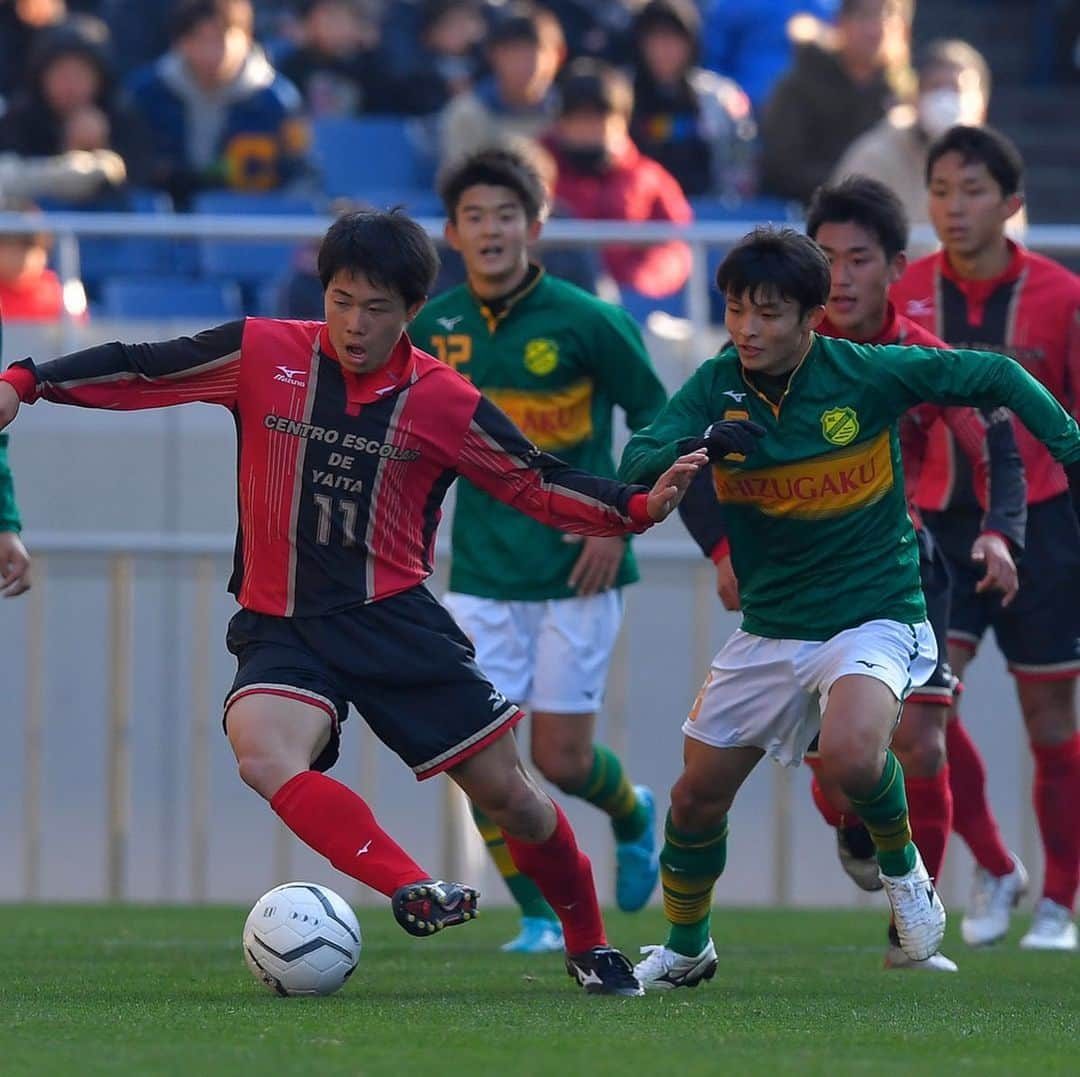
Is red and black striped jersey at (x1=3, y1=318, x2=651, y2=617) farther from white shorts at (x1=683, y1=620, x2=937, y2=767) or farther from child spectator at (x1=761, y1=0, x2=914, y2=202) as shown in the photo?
child spectator at (x1=761, y1=0, x2=914, y2=202)

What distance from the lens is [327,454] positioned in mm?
5293

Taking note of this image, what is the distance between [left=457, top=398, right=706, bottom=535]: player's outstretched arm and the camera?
16.9ft

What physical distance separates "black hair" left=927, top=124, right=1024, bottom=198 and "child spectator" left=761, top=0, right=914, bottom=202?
4.41 m

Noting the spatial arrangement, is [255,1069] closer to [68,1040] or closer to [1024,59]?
[68,1040]

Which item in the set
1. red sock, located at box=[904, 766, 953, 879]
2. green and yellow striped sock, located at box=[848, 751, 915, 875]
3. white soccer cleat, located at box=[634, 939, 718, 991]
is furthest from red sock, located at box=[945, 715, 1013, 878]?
white soccer cleat, located at box=[634, 939, 718, 991]

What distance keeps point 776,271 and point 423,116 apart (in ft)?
23.7

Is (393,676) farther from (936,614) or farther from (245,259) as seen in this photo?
(245,259)

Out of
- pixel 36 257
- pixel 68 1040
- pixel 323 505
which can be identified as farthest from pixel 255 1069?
pixel 36 257

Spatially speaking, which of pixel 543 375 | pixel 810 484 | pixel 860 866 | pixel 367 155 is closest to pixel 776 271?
pixel 810 484

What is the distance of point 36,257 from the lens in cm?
952

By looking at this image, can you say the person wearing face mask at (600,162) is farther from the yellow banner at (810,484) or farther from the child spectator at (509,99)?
the yellow banner at (810,484)

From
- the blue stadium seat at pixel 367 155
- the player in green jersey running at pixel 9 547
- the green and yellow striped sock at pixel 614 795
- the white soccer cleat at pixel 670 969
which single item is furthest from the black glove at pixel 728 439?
the blue stadium seat at pixel 367 155

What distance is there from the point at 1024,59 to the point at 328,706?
10.6 metres

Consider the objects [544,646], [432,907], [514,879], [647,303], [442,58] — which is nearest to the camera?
[432,907]
